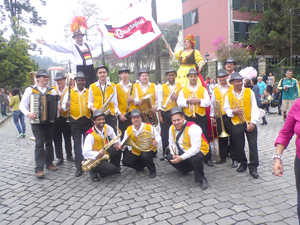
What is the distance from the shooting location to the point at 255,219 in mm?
3029

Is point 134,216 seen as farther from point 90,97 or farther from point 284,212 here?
point 90,97

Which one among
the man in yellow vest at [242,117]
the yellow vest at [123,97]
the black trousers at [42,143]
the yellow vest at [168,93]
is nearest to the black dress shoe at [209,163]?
the man in yellow vest at [242,117]

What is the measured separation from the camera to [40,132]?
497 cm

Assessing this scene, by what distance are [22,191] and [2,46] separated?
63.2 ft

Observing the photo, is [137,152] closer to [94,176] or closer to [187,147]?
[94,176]

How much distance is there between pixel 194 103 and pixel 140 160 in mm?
1548

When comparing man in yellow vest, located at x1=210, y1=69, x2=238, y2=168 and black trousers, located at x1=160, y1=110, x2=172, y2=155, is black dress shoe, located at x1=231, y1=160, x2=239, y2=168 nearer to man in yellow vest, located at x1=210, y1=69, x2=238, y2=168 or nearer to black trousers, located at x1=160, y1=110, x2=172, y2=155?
man in yellow vest, located at x1=210, y1=69, x2=238, y2=168

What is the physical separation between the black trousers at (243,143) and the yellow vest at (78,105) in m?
2.93

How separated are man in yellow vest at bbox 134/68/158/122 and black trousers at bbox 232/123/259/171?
5.99 feet

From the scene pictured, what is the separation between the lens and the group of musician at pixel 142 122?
4312 millimetres

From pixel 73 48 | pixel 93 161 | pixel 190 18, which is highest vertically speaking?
pixel 190 18

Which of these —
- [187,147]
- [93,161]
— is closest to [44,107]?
[93,161]

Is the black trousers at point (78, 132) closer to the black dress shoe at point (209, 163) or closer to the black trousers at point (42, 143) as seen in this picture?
the black trousers at point (42, 143)

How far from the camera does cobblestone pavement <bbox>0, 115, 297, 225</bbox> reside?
10.4 feet
